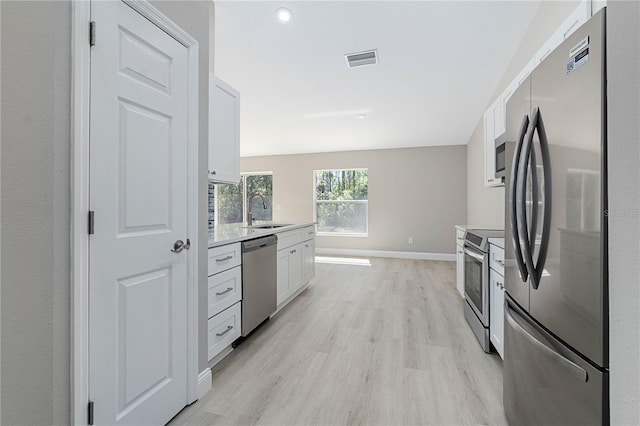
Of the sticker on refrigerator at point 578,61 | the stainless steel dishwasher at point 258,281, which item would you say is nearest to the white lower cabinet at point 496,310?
the sticker on refrigerator at point 578,61

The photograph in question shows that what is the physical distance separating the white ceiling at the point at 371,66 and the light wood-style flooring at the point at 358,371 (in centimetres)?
291

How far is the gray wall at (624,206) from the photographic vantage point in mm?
654

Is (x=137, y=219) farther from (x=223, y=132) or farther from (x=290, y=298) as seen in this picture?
(x=290, y=298)

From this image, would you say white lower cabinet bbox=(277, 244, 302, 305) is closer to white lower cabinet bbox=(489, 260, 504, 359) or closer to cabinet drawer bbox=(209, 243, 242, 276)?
cabinet drawer bbox=(209, 243, 242, 276)

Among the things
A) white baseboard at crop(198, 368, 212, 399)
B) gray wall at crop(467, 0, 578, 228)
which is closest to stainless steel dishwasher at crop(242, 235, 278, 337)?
white baseboard at crop(198, 368, 212, 399)

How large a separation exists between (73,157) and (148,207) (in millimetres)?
361

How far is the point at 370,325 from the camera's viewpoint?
265 cm

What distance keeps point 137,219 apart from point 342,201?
5.58 metres

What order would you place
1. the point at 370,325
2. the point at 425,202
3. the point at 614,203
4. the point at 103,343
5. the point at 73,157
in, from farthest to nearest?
the point at 425,202, the point at 370,325, the point at 103,343, the point at 73,157, the point at 614,203

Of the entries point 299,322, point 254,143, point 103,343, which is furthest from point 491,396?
point 254,143

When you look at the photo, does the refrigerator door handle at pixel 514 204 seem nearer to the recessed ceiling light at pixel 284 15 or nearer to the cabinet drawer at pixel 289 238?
the cabinet drawer at pixel 289 238

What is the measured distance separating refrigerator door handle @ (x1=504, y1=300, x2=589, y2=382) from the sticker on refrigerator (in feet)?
3.08

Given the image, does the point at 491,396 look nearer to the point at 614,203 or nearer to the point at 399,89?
the point at 614,203

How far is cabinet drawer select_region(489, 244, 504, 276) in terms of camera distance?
191 centimetres
